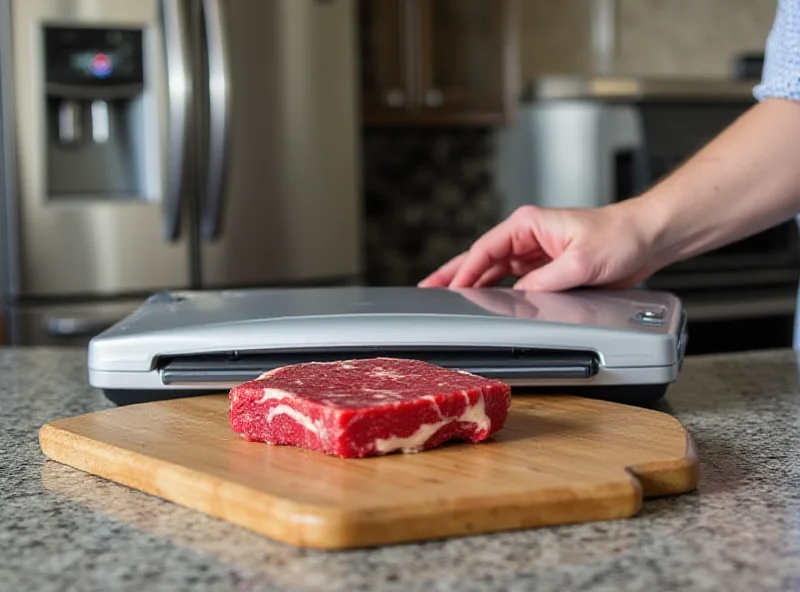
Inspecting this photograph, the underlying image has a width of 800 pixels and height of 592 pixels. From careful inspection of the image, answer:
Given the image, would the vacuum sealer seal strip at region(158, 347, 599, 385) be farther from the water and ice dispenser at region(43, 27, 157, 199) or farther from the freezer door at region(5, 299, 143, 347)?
the water and ice dispenser at region(43, 27, 157, 199)

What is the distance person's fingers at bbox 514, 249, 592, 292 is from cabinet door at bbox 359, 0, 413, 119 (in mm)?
2215

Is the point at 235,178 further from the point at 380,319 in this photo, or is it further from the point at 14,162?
the point at 380,319

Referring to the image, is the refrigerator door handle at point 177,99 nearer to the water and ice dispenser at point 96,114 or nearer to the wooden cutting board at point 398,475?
the water and ice dispenser at point 96,114

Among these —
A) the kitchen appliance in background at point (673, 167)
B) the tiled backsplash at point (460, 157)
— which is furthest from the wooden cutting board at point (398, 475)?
the tiled backsplash at point (460, 157)

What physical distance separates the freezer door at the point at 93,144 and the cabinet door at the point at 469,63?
35.7 inches

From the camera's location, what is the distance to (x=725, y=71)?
4.05 meters

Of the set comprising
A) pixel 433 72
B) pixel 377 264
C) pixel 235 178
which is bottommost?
pixel 377 264

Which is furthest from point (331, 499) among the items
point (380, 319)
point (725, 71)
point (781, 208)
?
point (725, 71)

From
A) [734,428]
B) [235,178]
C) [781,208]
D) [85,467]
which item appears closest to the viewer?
[85,467]

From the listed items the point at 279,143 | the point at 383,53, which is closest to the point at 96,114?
the point at 279,143

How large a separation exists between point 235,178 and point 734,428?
2.06 m

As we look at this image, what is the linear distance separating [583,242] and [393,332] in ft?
0.93

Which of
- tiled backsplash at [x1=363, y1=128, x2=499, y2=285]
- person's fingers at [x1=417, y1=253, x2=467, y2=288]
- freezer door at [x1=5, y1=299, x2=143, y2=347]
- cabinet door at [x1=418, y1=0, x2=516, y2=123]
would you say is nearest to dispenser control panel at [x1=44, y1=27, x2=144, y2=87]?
freezer door at [x1=5, y1=299, x2=143, y2=347]

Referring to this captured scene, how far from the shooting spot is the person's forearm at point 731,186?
1173 millimetres
